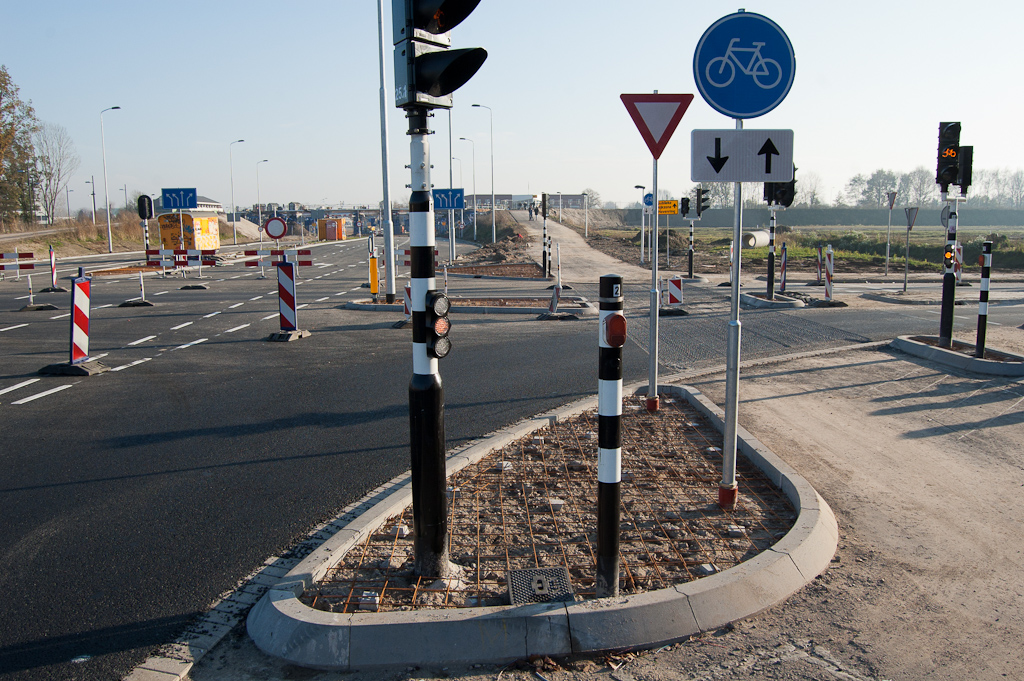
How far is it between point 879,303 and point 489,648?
19.0 m

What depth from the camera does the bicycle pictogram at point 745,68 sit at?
492 cm

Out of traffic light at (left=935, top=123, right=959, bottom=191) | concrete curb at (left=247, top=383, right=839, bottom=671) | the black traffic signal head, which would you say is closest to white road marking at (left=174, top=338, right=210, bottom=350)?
concrete curb at (left=247, top=383, right=839, bottom=671)

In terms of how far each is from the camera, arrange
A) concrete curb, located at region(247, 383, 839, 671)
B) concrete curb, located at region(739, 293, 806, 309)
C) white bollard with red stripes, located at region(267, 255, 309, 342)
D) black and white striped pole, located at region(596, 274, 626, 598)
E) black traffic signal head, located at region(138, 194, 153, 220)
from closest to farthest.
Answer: concrete curb, located at region(247, 383, 839, 671) < black and white striped pole, located at region(596, 274, 626, 598) < white bollard with red stripes, located at region(267, 255, 309, 342) < concrete curb, located at region(739, 293, 806, 309) < black traffic signal head, located at region(138, 194, 153, 220)

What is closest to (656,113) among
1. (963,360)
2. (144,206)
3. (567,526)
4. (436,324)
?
(436,324)

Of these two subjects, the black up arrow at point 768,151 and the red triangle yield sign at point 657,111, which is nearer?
the black up arrow at point 768,151

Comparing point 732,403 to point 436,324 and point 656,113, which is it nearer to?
point 436,324

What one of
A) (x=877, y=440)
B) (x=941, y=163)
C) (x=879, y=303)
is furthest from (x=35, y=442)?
(x=879, y=303)

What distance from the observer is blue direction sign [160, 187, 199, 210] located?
1537 inches

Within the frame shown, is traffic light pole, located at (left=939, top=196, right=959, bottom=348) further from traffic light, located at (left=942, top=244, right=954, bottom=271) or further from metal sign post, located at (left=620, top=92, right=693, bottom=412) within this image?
metal sign post, located at (left=620, top=92, right=693, bottom=412)

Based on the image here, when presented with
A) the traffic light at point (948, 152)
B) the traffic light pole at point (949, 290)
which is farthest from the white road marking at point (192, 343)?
the traffic light at point (948, 152)

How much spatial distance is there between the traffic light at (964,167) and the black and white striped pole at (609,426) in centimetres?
1034

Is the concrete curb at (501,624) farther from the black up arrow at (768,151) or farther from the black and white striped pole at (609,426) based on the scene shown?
the black up arrow at (768,151)

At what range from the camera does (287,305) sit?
13.7m

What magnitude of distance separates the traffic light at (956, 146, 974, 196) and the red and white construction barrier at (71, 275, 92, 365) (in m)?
13.3
